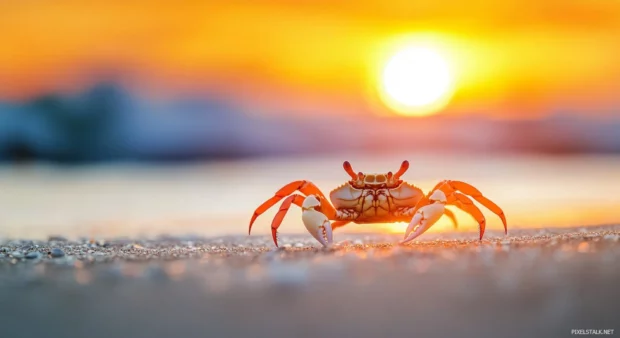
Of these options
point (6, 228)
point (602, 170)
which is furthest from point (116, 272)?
point (602, 170)

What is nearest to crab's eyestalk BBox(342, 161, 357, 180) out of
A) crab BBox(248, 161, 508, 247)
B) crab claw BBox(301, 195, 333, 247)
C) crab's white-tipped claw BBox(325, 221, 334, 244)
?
crab BBox(248, 161, 508, 247)

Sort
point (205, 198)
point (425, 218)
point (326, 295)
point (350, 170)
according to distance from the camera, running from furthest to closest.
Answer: point (205, 198) → point (350, 170) → point (425, 218) → point (326, 295)

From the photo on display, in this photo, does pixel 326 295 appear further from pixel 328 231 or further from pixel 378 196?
pixel 378 196

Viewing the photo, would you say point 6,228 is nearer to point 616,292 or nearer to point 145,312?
point 145,312

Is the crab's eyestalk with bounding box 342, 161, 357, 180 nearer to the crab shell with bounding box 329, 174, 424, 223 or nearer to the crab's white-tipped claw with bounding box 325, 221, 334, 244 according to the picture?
the crab shell with bounding box 329, 174, 424, 223

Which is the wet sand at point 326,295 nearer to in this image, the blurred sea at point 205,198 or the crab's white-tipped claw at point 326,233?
the crab's white-tipped claw at point 326,233

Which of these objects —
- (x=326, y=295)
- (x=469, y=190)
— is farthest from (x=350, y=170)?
(x=326, y=295)
